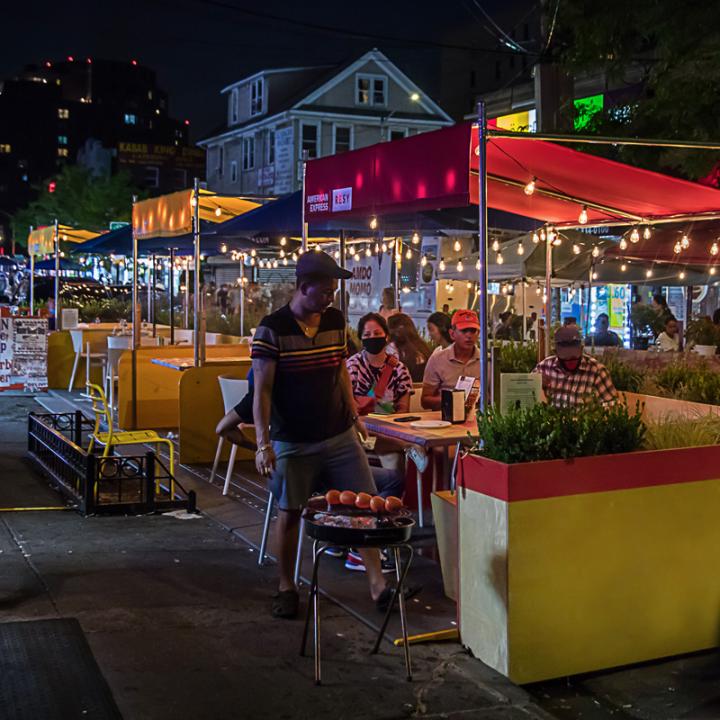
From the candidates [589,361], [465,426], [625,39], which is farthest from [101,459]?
[625,39]

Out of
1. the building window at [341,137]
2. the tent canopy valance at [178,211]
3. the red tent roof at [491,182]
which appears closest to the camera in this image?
the red tent roof at [491,182]

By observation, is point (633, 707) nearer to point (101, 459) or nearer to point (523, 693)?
point (523, 693)

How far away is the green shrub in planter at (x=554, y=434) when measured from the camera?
4.94 metres

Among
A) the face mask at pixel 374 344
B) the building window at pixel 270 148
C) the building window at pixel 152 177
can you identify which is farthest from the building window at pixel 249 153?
the face mask at pixel 374 344

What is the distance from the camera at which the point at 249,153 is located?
46.4 m

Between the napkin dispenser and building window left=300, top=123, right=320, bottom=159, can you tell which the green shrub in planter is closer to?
the napkin dispenser

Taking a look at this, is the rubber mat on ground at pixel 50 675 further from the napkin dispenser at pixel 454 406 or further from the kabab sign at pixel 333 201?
the kabab sign at pixel 333 201

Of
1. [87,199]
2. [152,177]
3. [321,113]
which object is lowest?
[87,199]

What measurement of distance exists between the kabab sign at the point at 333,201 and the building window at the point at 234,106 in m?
40.7

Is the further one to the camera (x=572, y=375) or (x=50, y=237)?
(x=50, y=237)

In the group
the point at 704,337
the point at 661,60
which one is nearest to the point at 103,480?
the point at 704,337

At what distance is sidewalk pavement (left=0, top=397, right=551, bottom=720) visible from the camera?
455 cm

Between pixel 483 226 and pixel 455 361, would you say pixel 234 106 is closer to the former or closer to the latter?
pixel 455 361

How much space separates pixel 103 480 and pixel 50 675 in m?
3.76
